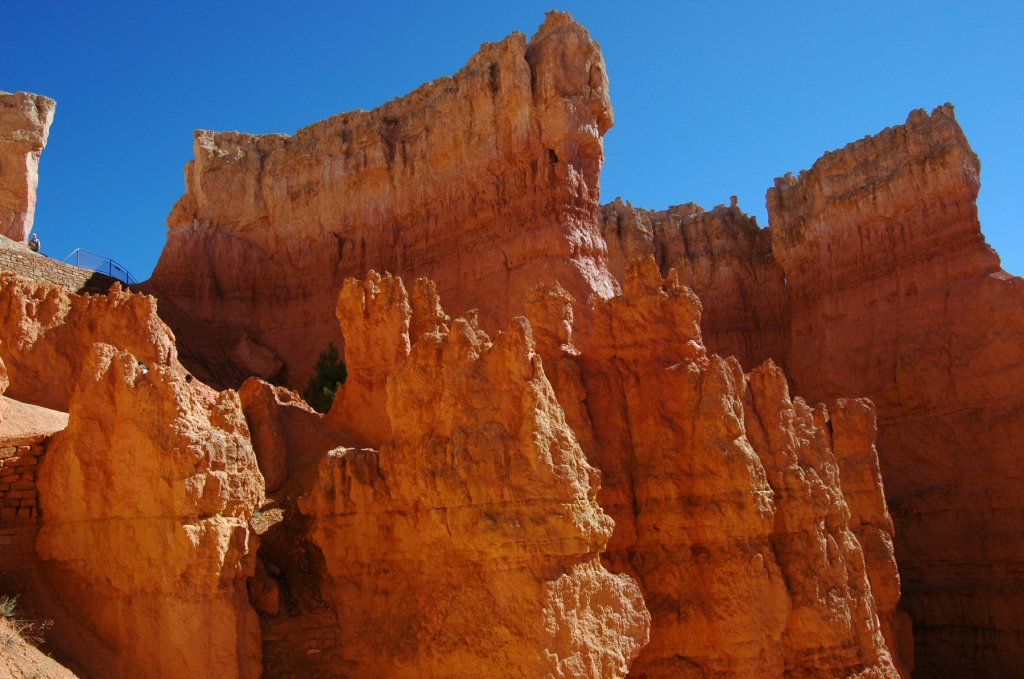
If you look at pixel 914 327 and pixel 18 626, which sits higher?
pixel 914 327

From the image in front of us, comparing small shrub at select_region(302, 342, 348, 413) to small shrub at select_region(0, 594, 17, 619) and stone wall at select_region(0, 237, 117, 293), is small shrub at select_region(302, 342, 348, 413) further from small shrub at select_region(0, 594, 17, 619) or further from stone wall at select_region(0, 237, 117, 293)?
small shrub at select_region(0, 594, 17, 619)

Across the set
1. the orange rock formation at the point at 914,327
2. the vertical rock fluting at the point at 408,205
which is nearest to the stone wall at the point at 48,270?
the vertical rock fluting at the point at 408,205

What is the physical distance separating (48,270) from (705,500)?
22.3 metres

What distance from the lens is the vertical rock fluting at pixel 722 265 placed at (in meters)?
37.1

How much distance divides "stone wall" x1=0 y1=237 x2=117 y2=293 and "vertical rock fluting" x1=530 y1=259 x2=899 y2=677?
1863 centimetres

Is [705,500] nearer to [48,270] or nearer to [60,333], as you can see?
[60,333]

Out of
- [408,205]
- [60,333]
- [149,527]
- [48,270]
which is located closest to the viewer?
[149,527]

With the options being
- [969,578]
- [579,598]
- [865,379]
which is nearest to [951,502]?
[969,578]

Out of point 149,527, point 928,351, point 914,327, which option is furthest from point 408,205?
point 149,527

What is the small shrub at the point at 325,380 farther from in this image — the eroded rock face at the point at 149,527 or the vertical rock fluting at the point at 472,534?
the eroded rock face at the point at 149,527

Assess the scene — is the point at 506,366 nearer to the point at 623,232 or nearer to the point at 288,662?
the point at 288,662

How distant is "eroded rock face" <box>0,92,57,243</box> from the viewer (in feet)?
114

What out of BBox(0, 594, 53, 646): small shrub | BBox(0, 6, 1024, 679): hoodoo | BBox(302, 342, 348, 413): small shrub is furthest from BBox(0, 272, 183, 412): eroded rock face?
BBox(0, 594, 53, 646): small shrub

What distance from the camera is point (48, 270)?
2752cm
